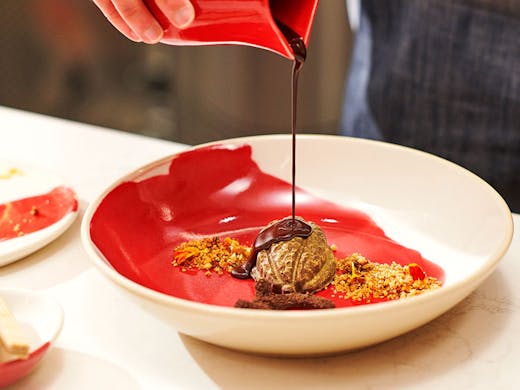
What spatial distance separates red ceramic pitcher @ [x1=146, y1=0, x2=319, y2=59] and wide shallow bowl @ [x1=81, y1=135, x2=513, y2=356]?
0.31 metres

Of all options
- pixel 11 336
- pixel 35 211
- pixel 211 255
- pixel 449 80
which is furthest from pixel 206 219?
pixel 449 80

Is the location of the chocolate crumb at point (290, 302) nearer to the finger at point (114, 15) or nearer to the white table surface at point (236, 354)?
the white table surface at point (236, 354)

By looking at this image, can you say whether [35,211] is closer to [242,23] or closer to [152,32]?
[152,32]

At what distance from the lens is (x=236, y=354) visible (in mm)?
1074

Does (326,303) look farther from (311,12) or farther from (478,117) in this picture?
(478,117)

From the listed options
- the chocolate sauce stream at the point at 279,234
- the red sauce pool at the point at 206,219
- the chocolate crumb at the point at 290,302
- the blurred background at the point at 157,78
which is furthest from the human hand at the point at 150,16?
the blurred background at the point at 157,78

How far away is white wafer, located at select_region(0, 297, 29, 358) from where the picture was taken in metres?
0.94

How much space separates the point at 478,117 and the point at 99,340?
1.06 metres

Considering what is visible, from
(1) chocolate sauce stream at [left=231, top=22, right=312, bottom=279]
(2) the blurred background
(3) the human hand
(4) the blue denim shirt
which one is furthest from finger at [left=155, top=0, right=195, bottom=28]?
(2) the blurred background

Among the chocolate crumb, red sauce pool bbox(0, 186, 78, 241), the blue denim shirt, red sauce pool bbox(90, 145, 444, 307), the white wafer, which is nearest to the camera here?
the white wafer

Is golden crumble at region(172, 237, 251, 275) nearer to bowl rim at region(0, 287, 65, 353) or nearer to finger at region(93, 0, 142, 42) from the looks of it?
bowl rim at region(0, 287, 65, 353)

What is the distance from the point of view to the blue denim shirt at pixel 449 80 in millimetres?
1735

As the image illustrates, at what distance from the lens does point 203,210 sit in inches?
57.1

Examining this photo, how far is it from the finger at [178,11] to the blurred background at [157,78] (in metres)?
2.06
